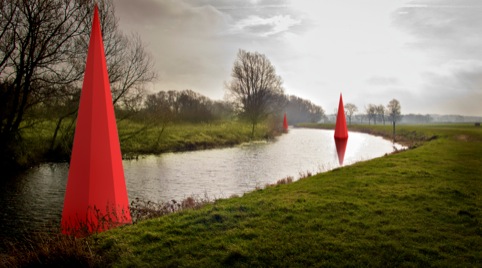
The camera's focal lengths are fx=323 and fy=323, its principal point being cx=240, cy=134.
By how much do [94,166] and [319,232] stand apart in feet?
14.1

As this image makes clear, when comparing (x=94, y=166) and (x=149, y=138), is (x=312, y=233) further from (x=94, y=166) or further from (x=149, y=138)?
(x=149, y=138)

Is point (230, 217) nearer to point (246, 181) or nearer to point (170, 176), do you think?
point (246, 181)

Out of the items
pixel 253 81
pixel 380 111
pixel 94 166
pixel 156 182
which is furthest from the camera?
pixel 380 111

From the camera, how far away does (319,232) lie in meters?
5.68

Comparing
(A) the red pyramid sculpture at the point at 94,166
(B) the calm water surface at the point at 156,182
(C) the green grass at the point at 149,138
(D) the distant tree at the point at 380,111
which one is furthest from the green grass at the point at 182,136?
(D) the distant tree at the point at 380,111

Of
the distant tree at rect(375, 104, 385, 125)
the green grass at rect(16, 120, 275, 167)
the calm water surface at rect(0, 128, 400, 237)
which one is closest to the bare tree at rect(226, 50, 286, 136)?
the green grass at rect(16, 120, 275, 167)

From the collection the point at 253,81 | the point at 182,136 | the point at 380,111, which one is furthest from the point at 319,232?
the point at 380,111

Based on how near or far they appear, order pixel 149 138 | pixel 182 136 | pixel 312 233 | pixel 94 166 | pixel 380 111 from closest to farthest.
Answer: pixel 312 233 < pixel 94 166 < pixel 149 138 < pixel 182 136 < pixel 380 111

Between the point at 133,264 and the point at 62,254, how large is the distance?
1.25 metres

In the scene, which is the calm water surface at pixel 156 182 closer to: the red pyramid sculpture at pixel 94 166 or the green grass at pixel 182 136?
the red pyramid sculpture at pixel 94 166

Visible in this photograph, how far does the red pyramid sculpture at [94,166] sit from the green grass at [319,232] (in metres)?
0.49

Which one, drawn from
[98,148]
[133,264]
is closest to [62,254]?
[133,264]

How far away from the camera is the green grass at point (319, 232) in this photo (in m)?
4.75

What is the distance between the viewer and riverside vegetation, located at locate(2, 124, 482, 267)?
4.76 meters
